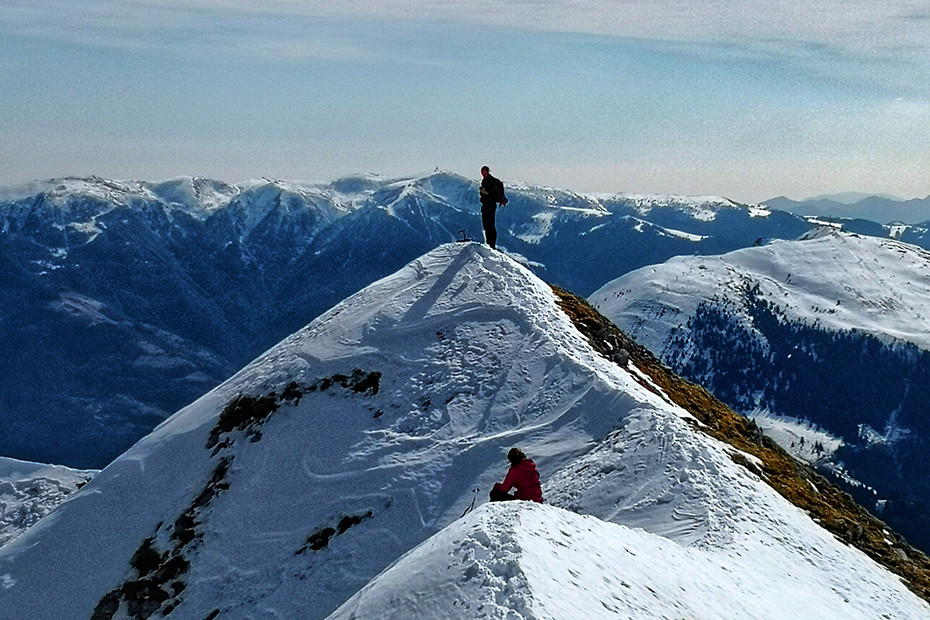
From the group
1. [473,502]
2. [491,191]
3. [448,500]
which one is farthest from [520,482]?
[491,191]

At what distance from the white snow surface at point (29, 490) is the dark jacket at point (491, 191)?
48.8 meters

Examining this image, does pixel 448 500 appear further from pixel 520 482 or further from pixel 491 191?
pixel 491 191

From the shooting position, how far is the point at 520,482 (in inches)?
715

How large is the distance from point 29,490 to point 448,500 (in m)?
80.0

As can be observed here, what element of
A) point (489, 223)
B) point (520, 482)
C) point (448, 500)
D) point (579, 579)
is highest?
point (489, 223)

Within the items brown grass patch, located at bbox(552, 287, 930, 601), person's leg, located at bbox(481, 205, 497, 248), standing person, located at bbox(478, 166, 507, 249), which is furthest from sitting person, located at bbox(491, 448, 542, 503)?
person's leg, located at bbox(481, 205, 497, 248)

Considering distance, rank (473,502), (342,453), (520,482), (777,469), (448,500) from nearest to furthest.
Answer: (520,482) < (473,502) < (448,500) < (777,469) < (342,453)

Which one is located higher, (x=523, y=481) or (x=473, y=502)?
(x=523, y=481)

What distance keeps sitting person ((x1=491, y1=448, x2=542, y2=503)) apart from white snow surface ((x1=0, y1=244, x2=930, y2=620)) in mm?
1662

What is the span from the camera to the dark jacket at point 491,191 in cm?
3756

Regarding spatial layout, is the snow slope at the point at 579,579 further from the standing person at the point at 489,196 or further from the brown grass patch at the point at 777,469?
the standing person at the point at 489,196

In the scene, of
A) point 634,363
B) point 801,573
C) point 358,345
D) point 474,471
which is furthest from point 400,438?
point 801,573

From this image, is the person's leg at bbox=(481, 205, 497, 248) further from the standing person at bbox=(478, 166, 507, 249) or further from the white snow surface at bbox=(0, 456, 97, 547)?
the white snow surface at bbox=(0, 456, 97, 547)

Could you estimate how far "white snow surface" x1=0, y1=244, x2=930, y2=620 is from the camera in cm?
1446
